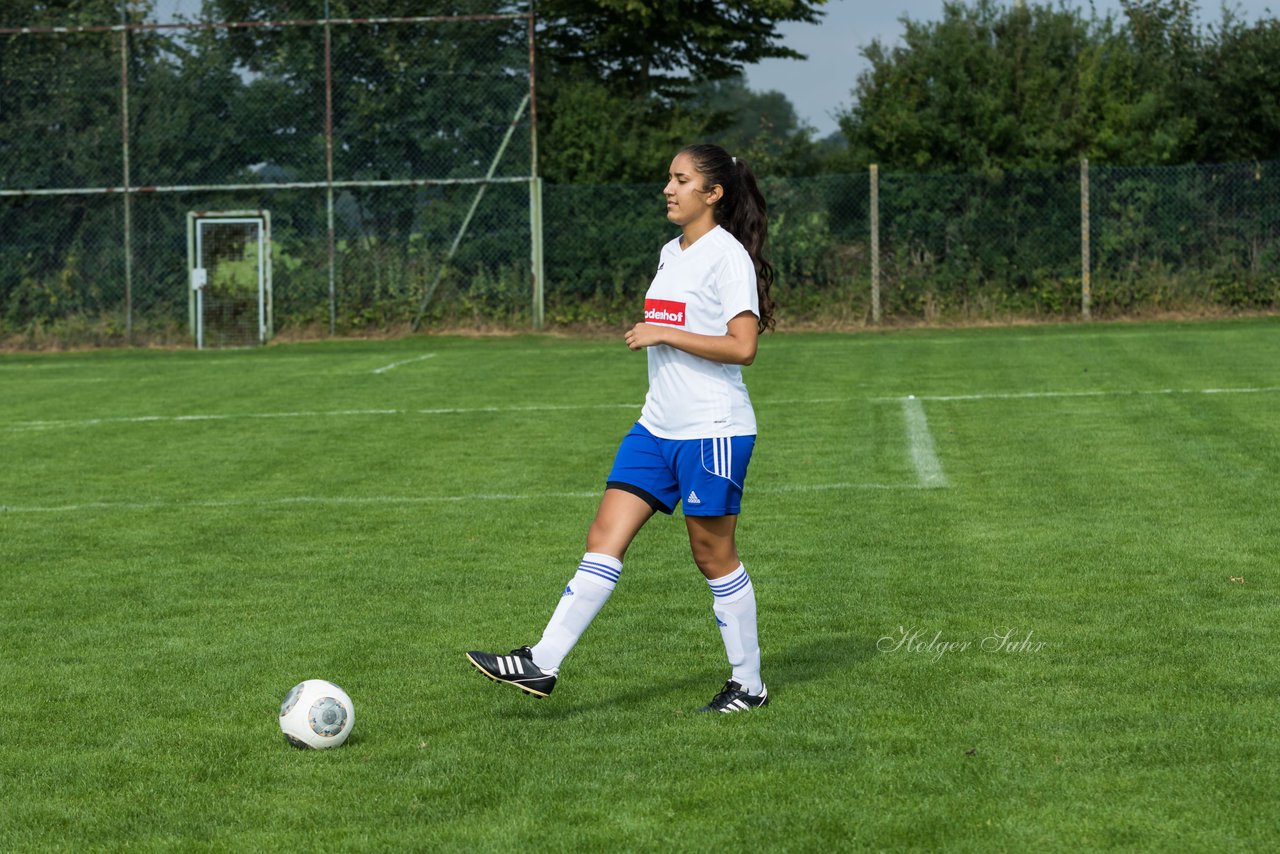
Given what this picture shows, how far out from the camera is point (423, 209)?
27875mm

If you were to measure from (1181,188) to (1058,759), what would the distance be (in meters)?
24.1

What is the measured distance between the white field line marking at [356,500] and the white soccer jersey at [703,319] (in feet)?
17.8

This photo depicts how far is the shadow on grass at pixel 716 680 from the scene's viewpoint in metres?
6.04

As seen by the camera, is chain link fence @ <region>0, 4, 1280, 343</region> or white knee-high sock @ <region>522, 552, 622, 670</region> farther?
chain link fence @ <region>0, 4, 1280, 343</region>

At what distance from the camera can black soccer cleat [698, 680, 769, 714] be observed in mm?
5898

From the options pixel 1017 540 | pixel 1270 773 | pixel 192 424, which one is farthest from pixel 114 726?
pixel 192 424

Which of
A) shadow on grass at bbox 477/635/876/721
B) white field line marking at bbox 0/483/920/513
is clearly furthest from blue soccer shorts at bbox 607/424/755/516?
white field line marking at bbox 0/483/920/513

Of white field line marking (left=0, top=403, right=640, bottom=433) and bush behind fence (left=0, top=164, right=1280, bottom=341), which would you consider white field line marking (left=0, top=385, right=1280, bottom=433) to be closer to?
white field line marking (left=0, top=403, right=640, bottom=433)

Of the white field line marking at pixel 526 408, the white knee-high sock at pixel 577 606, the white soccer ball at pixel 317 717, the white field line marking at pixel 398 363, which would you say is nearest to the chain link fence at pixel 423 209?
the white field line marking at pixel 398 363

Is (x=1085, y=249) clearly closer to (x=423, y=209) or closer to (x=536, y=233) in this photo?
(x=536, y=233)

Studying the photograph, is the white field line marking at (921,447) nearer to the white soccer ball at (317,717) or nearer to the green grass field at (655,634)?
the green grass field at (655,634)

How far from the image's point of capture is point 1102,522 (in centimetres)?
976

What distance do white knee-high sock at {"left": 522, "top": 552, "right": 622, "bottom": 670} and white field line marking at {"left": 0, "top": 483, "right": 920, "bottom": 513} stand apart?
5402 millimetres

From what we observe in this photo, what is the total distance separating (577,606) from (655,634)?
1398 millimetres
